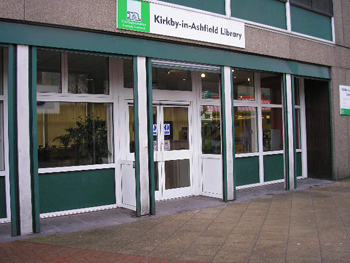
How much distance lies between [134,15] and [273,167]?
20.3 ft

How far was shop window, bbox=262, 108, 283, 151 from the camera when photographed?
10.3m

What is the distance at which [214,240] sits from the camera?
17.4 ft

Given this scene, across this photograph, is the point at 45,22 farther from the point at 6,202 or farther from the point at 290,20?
the point at 290,20

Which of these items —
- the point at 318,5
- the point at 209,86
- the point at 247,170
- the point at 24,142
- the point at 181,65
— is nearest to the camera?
the point at 24,142

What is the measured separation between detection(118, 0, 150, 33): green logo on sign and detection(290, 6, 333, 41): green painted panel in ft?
15.7

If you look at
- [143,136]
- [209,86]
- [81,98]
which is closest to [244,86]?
[209,86]

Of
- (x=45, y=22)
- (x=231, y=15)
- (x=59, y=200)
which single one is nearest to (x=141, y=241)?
(x=59, y=200)

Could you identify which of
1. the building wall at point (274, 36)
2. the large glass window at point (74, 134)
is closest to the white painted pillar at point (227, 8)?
the building wall at point (274, 36)

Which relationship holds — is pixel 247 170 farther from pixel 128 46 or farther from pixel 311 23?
pixel 128 46

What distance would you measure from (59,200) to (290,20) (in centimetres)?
732

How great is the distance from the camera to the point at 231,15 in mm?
8070

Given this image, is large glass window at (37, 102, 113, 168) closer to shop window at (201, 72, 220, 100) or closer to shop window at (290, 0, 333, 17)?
shop window at (201, 72, 220, 100)

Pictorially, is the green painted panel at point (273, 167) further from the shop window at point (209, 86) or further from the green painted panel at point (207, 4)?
Result: the green painted panel at point (207, 4)

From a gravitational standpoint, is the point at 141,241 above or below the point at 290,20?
below
